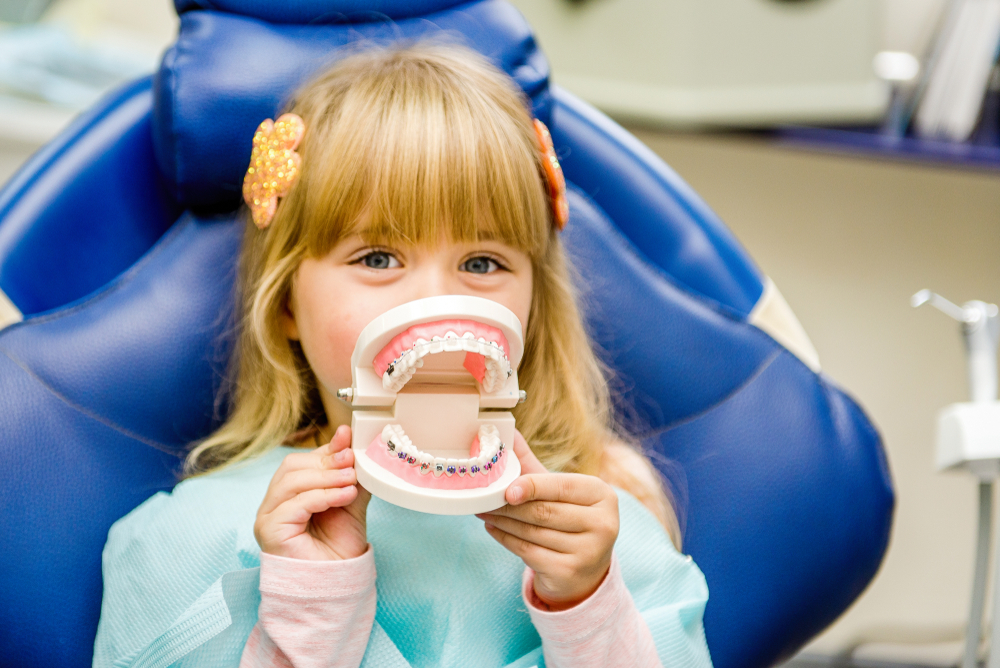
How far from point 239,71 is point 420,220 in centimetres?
31

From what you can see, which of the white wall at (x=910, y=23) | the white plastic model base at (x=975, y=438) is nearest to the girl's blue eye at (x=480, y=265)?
the white plastic model base at (x=975, y=438)

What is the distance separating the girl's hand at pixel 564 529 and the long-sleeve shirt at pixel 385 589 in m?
0.06

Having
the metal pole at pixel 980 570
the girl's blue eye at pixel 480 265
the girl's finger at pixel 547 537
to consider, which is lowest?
the metal pole at pixel 980 570

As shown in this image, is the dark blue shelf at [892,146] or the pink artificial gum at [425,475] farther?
the dark blue shelf at [892,146]

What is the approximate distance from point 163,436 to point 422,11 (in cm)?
49

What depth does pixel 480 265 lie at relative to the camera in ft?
2.53

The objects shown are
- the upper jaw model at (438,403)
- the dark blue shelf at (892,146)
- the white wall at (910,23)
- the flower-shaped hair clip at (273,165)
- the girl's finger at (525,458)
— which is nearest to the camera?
the upper jaw model at (438,403)

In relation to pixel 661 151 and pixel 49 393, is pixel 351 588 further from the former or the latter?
pixel 661 151

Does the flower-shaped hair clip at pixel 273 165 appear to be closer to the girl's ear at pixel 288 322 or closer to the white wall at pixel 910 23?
the girl's ear at pixel 288 322

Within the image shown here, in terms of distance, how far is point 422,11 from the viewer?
3.21ft

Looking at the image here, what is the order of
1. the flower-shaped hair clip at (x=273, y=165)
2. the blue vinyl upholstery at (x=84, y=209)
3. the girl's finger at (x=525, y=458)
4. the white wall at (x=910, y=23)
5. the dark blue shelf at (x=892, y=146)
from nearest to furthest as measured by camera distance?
the girl's finger at (x=525, y=458), the flower-shaped hair clip at (x=273, y=165), the blue vinyl upholstery at (x=84, y=209), the dark blue shelf at (x=892, y=146), the white wall at (x=910, y=23)

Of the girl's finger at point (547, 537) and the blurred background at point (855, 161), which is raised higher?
the girl's finger at point (547, 537)

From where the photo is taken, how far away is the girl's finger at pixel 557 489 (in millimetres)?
625

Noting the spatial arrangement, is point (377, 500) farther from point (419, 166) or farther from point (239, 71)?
point (239, 71)
